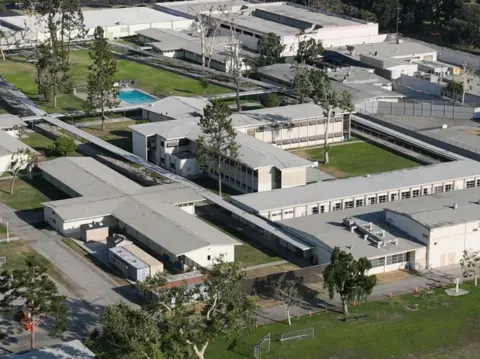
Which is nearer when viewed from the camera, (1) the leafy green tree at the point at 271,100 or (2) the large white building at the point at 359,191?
(2) the large white building at the point at 359,191

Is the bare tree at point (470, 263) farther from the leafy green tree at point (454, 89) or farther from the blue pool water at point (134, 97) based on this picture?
the blue pool water at point (134, 97)

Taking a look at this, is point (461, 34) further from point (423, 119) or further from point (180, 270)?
point (180, 270)

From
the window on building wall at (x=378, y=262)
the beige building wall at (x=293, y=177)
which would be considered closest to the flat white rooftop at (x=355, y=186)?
the beige building wall at (x=293, y=177)

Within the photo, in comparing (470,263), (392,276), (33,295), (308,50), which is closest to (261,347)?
(33,295)

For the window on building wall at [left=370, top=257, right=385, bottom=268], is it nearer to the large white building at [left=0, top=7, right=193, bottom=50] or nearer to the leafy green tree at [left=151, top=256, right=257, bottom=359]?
the leafy green tree at [left=151, top=256, right=257, bottom=359]

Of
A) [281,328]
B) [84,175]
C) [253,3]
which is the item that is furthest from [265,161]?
[253,3]

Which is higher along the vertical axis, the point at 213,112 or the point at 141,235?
the point at 213,112
